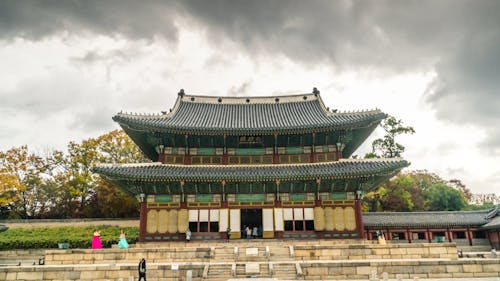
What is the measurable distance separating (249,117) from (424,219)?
74.0ft

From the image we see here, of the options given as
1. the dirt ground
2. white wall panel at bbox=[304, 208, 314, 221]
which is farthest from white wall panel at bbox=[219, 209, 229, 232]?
the dirt ground

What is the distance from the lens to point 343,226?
95.1ft

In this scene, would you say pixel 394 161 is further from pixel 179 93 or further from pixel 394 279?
pixel 179 93

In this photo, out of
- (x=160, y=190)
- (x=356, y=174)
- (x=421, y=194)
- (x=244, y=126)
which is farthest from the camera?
(x=421, y=194)

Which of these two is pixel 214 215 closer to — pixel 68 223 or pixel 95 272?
pixel 95 272

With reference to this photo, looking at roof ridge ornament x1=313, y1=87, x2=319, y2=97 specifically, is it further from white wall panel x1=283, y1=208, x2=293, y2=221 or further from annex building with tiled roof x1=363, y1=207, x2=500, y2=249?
annex building with tiled roof x1=363, y1=207, x2=500, y2=249

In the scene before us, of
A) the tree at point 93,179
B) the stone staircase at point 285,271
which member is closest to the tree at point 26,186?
the tree at point 93,179

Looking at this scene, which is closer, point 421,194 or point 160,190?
point 160,190

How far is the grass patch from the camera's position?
1441 inches

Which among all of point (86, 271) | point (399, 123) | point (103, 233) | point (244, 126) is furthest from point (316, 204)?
point (399, 123)

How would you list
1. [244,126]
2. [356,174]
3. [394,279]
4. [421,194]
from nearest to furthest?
1. [394,279]
2. [356,174]
3. [244,126]
4. [421,194]

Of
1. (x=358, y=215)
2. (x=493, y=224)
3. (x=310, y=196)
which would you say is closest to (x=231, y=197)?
(x=310, y=196)

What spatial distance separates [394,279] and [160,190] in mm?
18500

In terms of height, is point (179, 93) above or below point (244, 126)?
above
